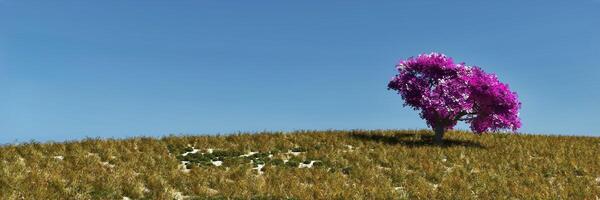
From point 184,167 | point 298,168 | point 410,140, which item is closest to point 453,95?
point 410,140

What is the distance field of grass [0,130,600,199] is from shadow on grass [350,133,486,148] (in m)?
0.06

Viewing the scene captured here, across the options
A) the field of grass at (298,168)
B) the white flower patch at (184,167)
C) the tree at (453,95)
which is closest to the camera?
the field of grass at (298,168)

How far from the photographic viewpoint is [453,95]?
29.5 metres

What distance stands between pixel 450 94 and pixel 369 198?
1214 centimetres

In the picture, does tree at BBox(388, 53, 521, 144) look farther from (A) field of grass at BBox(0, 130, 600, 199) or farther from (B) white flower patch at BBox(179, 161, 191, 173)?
(B) white flower patch at BBox(179, 161, 191, 173)

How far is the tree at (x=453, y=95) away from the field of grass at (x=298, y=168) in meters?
1.11

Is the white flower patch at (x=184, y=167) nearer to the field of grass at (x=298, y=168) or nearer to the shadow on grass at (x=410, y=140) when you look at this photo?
the field of grass at (x=298, y=168)

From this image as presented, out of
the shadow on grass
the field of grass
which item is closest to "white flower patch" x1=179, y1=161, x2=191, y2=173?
the field of grass

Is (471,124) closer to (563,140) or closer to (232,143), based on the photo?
(563,140)

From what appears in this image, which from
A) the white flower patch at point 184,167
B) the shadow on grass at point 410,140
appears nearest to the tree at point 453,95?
the shadow on grass at point 410,140

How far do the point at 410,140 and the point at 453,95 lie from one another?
111 inches

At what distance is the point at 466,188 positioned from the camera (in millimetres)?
21062

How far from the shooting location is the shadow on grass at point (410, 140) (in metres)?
29.5

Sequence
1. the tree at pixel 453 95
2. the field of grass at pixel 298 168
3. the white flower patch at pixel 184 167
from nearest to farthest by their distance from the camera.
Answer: the field of grass at pixel 298 168, the white flower patch at pixel 184 167, the tree at pixel 453 95
